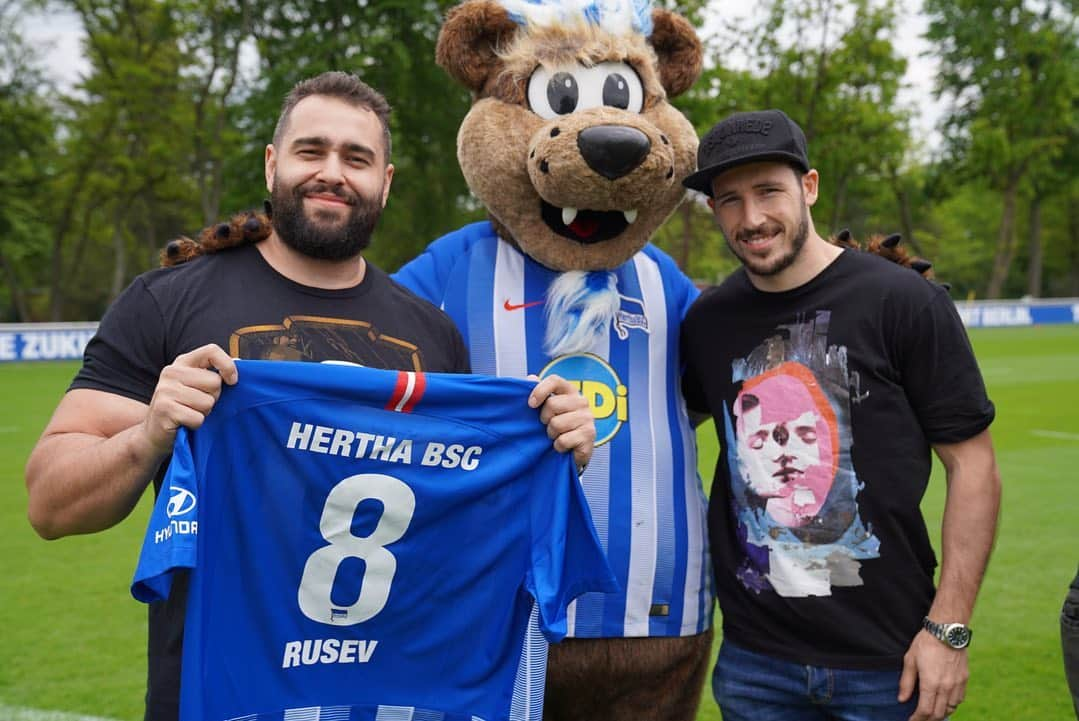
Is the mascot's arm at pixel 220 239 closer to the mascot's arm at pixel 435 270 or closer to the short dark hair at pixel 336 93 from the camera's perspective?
the short dark hair at pixel 336 93

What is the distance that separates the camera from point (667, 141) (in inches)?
133

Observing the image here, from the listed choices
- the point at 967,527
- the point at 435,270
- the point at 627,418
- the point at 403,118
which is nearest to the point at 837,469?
the point at 967,527

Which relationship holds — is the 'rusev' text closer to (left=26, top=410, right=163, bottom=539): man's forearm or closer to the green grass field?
(left=26, top=410, right=163, bottom=539): man's forearm

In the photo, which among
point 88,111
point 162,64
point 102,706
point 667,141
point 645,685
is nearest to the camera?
point 645,685

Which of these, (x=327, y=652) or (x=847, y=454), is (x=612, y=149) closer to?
(x=847, y=454)

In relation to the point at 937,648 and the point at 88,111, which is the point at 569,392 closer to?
the point at 937,648

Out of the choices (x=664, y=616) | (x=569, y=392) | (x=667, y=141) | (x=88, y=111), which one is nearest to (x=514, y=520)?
(x=569, y=392)

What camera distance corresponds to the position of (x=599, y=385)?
10.5 ft

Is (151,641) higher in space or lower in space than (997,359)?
lower

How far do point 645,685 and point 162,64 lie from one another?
97.9 feet

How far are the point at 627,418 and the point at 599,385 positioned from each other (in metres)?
0.14

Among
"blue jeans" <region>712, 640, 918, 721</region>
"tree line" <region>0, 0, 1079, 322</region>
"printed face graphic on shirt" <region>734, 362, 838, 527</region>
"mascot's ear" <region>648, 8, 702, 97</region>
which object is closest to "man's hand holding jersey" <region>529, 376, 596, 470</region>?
"printed face graphic on shirt" <region>734, 362, 838, 527</region>

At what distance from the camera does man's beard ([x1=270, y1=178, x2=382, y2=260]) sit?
2545 mm

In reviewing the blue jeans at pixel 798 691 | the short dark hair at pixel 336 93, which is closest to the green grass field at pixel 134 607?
the blue jeans at pixel 798 691
